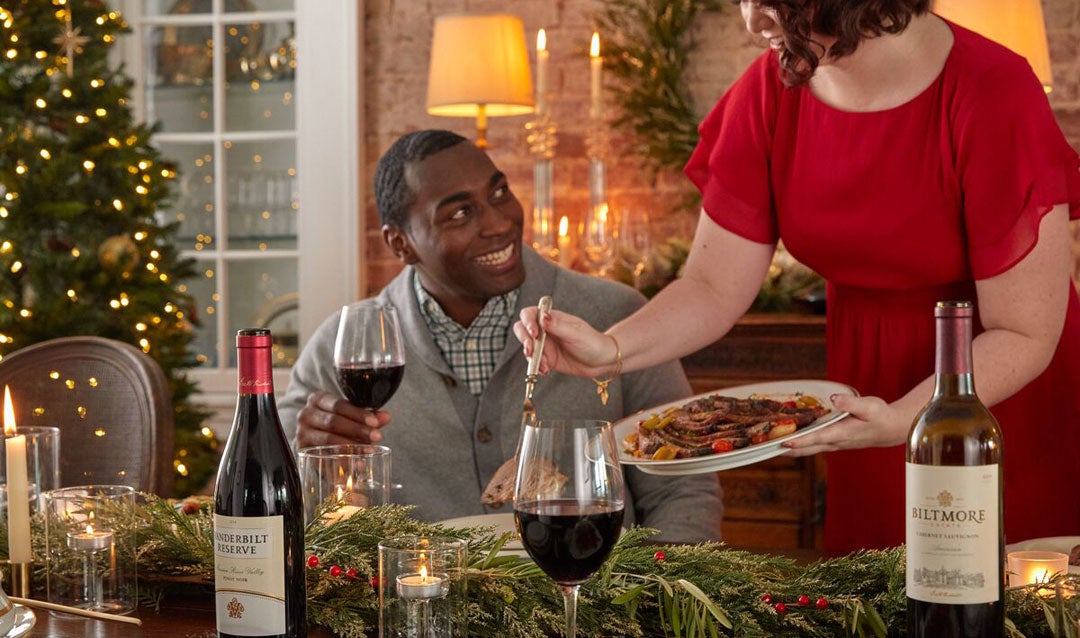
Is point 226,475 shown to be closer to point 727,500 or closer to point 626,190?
point 727,500

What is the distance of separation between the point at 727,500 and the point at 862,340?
1.55 metres

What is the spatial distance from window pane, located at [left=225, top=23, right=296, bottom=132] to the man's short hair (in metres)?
2.29

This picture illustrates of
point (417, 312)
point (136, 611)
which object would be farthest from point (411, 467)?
point (136, 611)

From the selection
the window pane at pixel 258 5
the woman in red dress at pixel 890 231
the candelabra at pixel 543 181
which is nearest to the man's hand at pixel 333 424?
the woman in red dress at pixel 890 231

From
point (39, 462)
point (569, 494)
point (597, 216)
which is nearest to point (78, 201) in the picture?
point (597, 216)

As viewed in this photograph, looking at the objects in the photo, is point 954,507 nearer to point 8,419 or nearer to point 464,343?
point 8,419

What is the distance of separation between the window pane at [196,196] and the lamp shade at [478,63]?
121 centimetres

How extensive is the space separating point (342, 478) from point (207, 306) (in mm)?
3374

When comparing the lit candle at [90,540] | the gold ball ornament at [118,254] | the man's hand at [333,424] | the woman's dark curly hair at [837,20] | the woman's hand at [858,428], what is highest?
the woman's dark curly hair at [837,20]

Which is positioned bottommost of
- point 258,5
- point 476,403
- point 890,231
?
point 476,403

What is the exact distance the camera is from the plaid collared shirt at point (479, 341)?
213 centimetres

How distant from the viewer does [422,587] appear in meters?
0.99

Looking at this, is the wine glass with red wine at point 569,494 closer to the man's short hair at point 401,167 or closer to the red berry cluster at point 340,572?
the red berry cluster at point 340,572

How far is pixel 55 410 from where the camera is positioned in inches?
81.7
